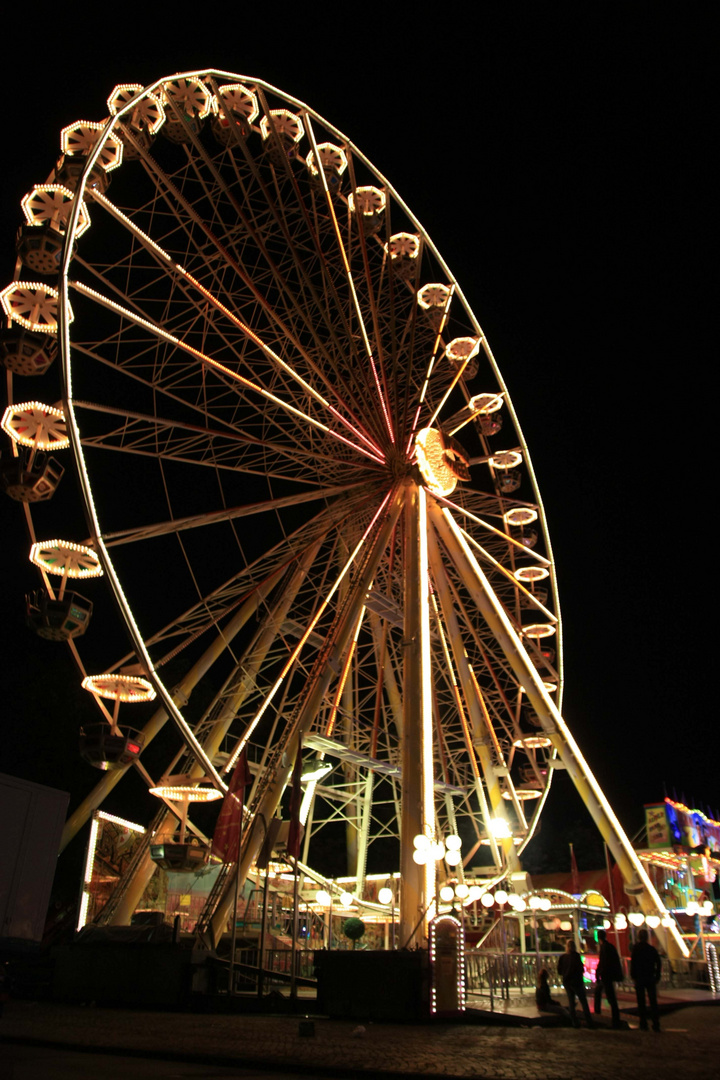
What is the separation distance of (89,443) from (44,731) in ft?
57.9

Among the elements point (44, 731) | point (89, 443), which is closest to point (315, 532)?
point (89, 443)

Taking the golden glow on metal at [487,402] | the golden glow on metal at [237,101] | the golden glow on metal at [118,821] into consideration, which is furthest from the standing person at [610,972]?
the golden glow on metal at [237,101]

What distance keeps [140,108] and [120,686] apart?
39.8ft

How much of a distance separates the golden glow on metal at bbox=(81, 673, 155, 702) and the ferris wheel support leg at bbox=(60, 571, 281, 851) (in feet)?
11.6

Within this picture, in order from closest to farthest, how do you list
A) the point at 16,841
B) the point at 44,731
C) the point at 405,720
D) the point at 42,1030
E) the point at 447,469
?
the point at 42,1030, the point at 16,841, the point at 405,720, the point at 447,469, the point at 44,731

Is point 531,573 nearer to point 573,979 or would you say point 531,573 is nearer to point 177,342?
point 177,342

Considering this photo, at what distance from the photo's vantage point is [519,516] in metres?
23.8

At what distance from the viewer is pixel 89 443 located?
15516mm

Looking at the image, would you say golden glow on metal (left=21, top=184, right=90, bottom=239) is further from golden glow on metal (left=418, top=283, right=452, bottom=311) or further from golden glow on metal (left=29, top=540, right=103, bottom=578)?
golden glow on metal (left=418, top=283, right=452, bottom=311)

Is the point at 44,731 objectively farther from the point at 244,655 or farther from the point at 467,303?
the point at 467,303

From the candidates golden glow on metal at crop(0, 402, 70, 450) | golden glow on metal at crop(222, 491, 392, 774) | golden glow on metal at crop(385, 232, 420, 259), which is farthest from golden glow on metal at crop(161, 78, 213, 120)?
golden glow on metal at crop(222, 491, 392, 774)

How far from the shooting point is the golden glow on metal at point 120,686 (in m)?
15.0

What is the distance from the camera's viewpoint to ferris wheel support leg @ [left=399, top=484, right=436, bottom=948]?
13078 millimetres

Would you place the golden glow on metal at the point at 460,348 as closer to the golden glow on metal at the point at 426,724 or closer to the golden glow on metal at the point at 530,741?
the golden glow on metal at the point at 426,724
